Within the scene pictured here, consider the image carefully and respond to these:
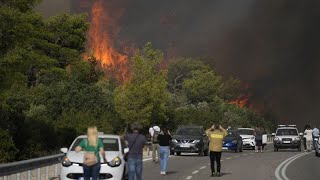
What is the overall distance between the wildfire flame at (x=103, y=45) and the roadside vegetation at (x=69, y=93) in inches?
667

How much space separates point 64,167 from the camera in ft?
52.6

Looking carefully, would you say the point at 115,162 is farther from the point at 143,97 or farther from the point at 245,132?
the point at 143,97

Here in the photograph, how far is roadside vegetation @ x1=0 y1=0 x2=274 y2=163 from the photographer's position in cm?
2866

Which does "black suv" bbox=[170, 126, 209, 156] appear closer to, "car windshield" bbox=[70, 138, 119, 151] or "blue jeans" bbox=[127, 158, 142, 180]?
"car windshield" bbox=[70, 138, 119, 151]

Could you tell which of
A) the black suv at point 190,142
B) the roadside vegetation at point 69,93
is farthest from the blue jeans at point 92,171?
the black suv at point 190,142

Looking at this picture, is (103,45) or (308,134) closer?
(308,134)

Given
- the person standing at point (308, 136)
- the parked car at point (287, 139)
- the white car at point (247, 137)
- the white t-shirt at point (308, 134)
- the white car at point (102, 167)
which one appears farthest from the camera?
the white car at point (247, 137)

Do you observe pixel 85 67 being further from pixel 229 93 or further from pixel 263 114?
pixel 229 93

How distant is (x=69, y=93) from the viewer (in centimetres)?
5281

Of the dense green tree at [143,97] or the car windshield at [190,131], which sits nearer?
the car windshield at [190,131]

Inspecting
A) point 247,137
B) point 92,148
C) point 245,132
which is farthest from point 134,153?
point 247,137

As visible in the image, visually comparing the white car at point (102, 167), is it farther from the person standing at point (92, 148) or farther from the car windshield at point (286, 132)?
the car windshield at point (286, 132)

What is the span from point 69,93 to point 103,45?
8237cm

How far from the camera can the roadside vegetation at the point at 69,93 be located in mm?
28656
